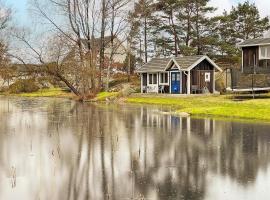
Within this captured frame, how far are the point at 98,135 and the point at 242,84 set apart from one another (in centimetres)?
2269

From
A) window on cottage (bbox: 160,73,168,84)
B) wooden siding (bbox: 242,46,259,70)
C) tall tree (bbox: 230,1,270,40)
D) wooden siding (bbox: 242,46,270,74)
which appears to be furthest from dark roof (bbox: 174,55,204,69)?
tall tree (bbox: 230,1,270,40)

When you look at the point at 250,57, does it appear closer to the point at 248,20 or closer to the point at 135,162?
→ the point at 248,20

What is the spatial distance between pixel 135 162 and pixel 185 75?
3505 cm

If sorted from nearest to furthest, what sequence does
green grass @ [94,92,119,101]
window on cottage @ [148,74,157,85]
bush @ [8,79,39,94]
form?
1. green grass @ [94,92,119,101]
2. window on cottage @ [148,74,157,85]
3. bush @ [8,79,39,94]

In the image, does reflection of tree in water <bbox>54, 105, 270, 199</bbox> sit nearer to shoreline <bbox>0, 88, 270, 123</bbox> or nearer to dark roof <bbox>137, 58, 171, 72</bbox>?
shoreline <bbox>0, 88, 270, 123</bbox>

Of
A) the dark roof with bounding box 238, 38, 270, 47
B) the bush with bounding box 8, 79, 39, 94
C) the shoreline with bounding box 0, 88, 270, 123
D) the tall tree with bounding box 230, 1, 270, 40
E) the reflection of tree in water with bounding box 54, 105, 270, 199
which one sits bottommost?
the reflection of tree in water with bounding box 54, 105, 270, 199

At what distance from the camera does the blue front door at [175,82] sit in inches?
1967

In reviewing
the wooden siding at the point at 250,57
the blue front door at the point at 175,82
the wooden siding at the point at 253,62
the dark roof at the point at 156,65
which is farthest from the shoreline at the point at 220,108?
the dark roof at the point at 156,65

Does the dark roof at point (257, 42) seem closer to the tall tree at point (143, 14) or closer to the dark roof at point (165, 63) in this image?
the dark roof at point (165, 63)

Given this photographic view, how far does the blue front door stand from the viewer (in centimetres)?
4997

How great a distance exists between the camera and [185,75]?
49188 millimetres

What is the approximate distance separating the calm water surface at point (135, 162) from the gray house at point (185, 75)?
2428cm

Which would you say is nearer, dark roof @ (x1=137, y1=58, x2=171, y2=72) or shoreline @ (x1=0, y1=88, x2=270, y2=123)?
shoreline @ (x1=0, y1=88, x2=270, y2=123)

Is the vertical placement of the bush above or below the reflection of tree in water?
above
